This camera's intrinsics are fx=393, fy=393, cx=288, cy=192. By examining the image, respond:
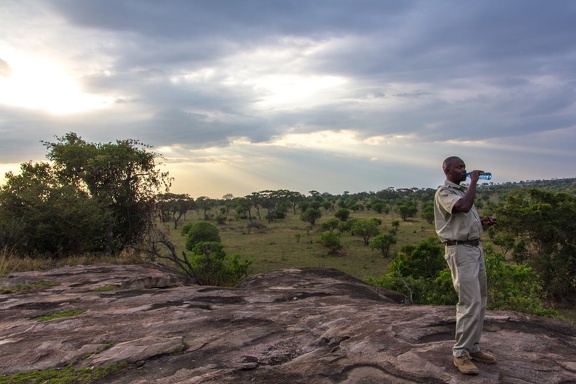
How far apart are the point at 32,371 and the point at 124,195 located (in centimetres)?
1636

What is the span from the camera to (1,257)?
14219mm

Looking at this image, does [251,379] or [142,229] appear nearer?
[251,379]

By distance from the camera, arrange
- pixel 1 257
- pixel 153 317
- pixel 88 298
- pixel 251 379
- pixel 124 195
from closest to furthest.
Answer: pixel 251 379, pixel 153 317, pixel 88 298, pixel 1 257, pixel 124 195

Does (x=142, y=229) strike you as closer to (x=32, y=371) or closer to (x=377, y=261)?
(x=32, y=371)

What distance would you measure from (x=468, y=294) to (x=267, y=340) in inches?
119

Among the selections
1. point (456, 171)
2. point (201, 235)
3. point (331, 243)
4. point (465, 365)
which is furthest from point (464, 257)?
point (201, 235)

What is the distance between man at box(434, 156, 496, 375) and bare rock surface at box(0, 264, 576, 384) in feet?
0.76

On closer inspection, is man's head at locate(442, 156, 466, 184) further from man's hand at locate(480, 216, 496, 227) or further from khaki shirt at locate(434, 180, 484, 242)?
man's hand at locate(480, 216, 496, 227)

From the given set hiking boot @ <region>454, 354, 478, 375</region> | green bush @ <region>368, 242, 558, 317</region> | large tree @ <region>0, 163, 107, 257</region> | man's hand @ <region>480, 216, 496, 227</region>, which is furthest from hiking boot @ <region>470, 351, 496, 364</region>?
large tree @ <region>0, 163, 107, 257</region>

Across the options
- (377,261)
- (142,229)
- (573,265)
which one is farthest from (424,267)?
(142,229)

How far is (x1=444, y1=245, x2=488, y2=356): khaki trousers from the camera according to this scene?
4223 mm

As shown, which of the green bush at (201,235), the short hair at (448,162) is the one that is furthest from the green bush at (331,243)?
the short hair at (448,162)

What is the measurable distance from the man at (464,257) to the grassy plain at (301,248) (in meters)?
23.4

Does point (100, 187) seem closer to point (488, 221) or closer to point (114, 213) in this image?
point (114, 213)
